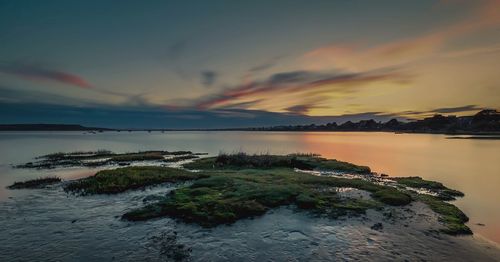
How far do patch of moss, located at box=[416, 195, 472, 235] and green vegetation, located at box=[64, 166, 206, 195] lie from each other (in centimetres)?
2385

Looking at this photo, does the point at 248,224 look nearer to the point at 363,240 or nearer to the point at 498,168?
the point at 363,240

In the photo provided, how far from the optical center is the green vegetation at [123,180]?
28.1 m

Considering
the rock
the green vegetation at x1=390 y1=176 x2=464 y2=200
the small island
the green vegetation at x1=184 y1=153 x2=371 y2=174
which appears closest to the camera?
the rock

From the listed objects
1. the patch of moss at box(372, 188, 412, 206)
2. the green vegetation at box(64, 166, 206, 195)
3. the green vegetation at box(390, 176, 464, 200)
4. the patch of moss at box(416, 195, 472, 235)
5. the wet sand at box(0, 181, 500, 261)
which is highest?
the green vegetation at box(64, 166, 206, 195)

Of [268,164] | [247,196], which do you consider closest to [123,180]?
[247,196]

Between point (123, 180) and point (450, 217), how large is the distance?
97.4 feet

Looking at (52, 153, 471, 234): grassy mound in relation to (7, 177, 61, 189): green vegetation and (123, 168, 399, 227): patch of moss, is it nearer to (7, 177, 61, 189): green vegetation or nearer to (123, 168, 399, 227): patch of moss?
(123, 168, 399, 227): patch of moss

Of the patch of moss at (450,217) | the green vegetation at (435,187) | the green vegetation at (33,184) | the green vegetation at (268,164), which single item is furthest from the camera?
the green vegetation at (268,164)

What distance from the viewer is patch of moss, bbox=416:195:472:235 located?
1847 centimetres

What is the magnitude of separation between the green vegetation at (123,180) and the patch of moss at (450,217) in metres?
23.9

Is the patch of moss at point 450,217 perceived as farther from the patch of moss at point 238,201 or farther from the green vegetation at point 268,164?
the green vegetation at point 268,164

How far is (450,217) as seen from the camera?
830 inches

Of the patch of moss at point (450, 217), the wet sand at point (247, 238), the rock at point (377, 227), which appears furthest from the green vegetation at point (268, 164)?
the rock at point (377, 227)

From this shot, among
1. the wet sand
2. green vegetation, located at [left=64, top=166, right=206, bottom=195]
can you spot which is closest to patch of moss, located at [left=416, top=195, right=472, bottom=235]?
the wet sand
